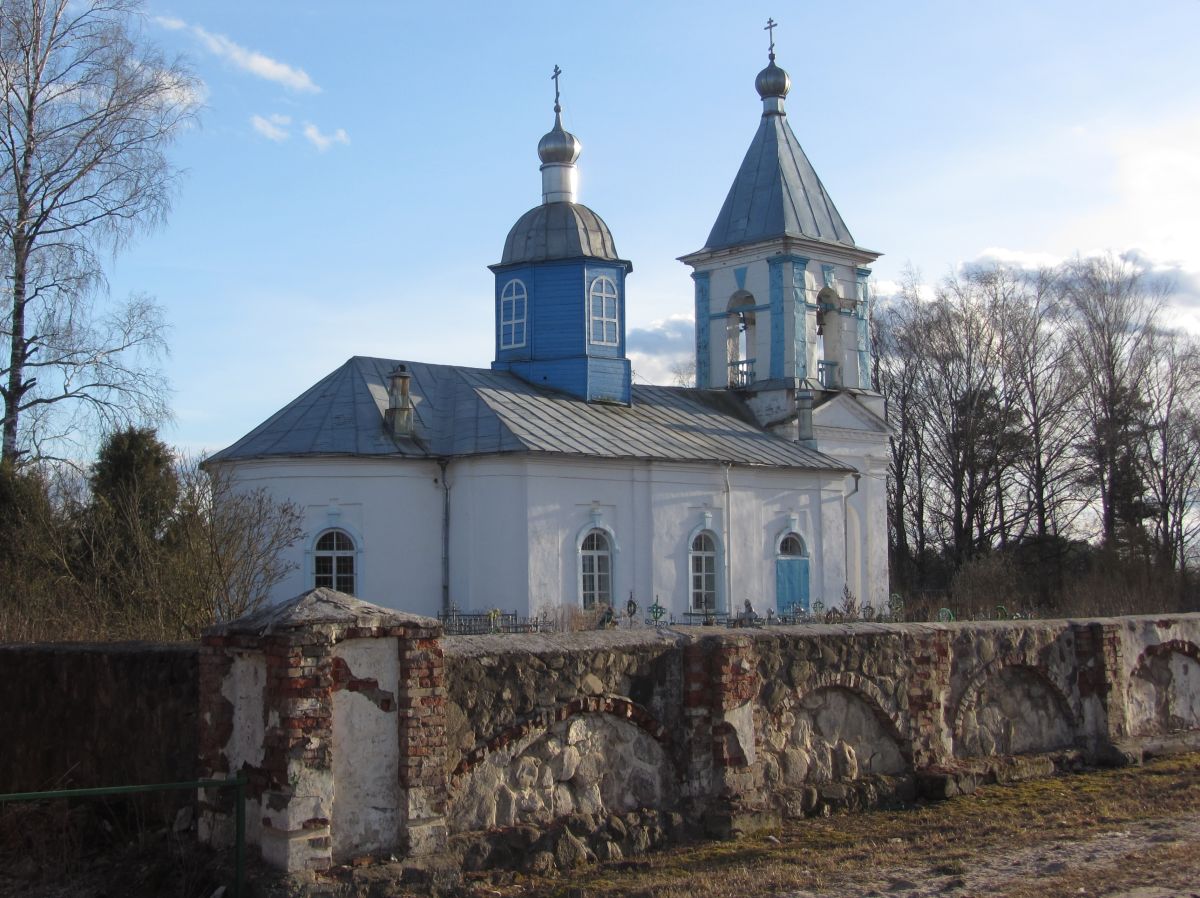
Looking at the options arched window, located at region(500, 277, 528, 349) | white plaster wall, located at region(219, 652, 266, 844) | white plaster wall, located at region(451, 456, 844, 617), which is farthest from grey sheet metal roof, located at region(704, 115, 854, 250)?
white plaster wall, located at region(219, 652, 266, 844)

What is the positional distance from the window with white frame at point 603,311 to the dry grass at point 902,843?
15.9 meters

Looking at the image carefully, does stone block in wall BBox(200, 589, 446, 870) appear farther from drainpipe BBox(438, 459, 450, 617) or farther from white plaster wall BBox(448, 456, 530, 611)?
drainpipe BBox(438, 459, 450, 617)

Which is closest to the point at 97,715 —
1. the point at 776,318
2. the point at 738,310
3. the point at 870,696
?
the point at 870,696

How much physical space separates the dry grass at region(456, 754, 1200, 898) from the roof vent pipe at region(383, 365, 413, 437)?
13.7 m

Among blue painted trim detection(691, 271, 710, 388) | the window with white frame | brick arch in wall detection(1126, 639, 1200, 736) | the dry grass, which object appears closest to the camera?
the dry grass

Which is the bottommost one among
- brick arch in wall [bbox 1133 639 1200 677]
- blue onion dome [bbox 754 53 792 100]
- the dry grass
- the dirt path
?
the dirt path

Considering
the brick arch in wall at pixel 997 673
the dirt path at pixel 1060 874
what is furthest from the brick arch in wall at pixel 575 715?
the brick arch in wall at pixel 997 673

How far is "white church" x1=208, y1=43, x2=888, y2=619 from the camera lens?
20828 mm

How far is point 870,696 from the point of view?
9062mm

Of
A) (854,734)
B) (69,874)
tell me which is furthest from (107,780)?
(854,734)

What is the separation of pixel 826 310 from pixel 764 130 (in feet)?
14.8

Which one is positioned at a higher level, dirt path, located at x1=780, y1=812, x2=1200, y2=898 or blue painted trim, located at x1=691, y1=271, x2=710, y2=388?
blue painted trim, located at x1=691, y1=271, x2=710, y2=388

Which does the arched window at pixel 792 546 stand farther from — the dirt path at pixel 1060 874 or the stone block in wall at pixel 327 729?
the stone block in wall at pixel 327 729

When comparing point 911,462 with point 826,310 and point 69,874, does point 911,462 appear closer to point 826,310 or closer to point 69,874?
point 826,310
